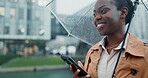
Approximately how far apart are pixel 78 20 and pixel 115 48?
72cm

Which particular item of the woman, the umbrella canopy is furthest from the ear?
the umbrella canopy

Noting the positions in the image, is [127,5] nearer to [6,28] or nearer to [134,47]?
[134,47]

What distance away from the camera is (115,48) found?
1.29 meters

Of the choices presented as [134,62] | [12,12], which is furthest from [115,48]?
[12,12]

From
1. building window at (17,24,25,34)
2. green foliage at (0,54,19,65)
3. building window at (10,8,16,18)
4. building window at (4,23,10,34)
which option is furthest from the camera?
building window at (17,24,25,34)

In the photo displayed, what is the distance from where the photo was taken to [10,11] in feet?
87.4

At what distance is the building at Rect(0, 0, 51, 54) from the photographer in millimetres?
26469

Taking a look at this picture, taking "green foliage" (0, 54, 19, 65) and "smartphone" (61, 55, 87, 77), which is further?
"green foliage" (0, 54, 19, 65)

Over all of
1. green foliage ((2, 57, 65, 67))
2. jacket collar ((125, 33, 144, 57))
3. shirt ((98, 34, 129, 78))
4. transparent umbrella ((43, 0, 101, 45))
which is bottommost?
green foliage ((2, 57, 65, 67))

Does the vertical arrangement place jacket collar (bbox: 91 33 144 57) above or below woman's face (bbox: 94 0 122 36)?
below

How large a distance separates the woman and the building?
25.1 metres

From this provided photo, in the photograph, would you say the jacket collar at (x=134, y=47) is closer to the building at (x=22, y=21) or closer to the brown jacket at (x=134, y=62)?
the brown jacket at (x=134, y=62)

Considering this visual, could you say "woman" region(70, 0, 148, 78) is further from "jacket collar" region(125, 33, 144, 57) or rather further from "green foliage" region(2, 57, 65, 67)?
"green foliage" region(2, 57, 65, 67)

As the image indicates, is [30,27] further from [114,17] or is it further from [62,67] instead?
[114,17]
